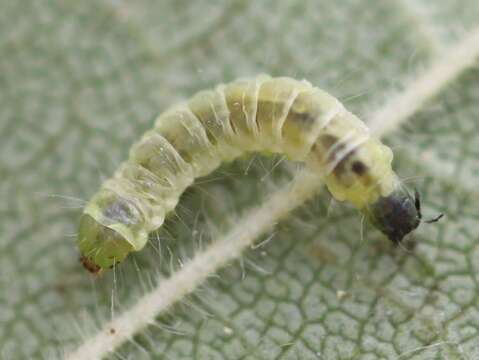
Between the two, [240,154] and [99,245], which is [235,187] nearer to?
[240,154]

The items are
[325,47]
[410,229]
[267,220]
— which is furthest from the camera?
[325,47]

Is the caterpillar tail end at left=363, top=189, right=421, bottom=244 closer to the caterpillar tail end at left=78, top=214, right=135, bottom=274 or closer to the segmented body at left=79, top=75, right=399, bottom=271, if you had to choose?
the segmented body at left=79, top=75, right=399, bottom=271

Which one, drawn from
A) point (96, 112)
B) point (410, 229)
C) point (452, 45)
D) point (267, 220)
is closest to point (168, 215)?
point (267, 220)

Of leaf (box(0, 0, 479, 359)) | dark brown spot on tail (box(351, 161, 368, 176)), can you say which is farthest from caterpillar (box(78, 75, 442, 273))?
leaf (box(0, 0, 479, 359))

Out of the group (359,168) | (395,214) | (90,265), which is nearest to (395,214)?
(395,214)

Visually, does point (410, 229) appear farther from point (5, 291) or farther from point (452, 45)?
point (5, 291)

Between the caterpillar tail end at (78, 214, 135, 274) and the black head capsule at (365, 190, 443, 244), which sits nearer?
Answer: the black head capsule at (365, 190, 443, 244)

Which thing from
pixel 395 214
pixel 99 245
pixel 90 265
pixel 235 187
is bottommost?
pixel 395 214
